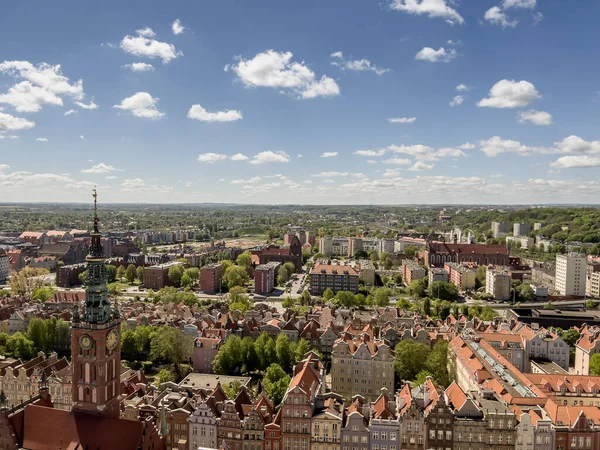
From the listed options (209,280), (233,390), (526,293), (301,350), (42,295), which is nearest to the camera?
(233,390)

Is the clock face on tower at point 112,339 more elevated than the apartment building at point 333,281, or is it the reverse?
the clock face on tower at point 112,339

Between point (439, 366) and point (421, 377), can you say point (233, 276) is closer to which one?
point (439, 366)

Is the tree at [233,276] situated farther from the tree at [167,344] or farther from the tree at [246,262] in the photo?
the tree at [167,344]

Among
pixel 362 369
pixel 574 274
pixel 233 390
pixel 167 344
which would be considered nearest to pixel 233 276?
pixel 167 344

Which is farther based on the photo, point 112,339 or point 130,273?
point 130,273

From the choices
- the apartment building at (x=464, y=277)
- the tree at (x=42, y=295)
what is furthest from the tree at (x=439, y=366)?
the tree at (x=42, y=295)

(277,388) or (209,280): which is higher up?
(277,388)

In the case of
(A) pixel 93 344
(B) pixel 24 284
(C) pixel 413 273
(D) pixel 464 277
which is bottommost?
(B) pixel 24 284

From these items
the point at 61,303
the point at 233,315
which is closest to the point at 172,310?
the point at 233,315

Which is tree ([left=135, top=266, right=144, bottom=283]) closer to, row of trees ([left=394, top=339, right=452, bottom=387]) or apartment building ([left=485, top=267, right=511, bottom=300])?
apartment building ([left=485, top=267, right=511, bottom=300])
